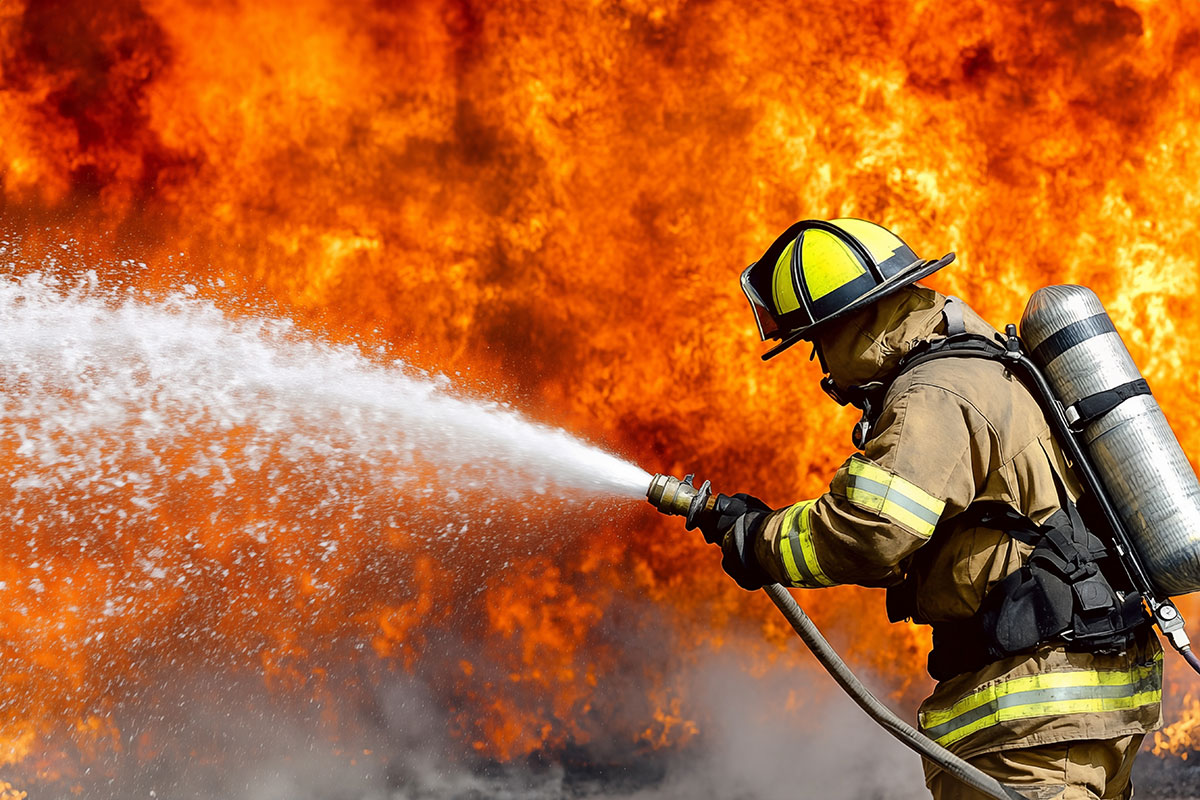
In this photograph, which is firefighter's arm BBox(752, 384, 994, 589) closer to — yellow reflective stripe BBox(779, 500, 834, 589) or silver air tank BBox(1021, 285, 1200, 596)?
yellow reflective stripe BBox(779, 500, 834, 589)

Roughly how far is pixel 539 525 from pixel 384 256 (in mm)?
2762

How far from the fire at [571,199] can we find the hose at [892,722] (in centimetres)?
443

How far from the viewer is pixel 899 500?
250 cm

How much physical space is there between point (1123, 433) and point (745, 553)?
1.16m

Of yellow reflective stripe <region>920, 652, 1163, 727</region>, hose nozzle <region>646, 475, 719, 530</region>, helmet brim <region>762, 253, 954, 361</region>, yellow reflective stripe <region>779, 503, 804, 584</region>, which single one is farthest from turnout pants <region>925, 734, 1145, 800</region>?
helmet brim <region>762, 253, 954, 361</region>

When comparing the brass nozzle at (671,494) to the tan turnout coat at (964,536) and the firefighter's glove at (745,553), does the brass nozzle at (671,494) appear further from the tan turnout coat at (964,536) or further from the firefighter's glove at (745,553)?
the tan turnout coat at (964,536)

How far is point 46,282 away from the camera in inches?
279

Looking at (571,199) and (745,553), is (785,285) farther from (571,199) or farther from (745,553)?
(571,199)

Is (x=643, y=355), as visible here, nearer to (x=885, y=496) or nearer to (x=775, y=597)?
(x=775, y=597)

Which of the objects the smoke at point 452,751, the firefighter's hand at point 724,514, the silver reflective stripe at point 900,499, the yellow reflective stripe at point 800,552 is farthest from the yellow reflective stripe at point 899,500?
the smoke at point 452,751

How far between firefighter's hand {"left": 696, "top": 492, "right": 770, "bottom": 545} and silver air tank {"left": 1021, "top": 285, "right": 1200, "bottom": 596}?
101cm

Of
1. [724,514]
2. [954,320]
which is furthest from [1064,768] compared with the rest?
[954,320]

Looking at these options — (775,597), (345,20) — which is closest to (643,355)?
(345,20)

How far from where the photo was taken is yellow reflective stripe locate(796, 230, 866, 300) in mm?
2980
